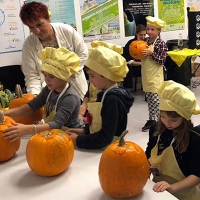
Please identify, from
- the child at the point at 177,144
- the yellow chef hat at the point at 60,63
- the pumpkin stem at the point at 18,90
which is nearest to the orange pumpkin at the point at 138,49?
the pumpkin stem at the point at 18,90

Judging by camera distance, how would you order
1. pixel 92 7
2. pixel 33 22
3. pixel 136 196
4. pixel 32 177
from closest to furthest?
pixel 136 196
pixel 32 177
pixel 33 22
pixel 92 7

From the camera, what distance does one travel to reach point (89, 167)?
1.23m

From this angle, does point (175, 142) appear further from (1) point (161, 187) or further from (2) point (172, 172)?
(1) point (161, 187)

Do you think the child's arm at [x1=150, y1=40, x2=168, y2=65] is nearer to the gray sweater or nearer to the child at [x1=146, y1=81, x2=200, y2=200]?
the gray sweater

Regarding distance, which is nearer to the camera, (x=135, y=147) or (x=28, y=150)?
(x=135, y=147)

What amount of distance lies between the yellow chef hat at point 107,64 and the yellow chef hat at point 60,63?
0.12 m

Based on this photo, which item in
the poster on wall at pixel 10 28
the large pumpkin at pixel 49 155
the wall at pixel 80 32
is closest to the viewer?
the large pumpkin at pixel 49 155

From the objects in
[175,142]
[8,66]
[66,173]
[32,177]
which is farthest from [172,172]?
[8,66]

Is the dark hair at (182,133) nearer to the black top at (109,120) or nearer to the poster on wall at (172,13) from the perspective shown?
the black top at (109,120)

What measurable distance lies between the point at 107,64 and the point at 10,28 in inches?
107

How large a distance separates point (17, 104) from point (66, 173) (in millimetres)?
716

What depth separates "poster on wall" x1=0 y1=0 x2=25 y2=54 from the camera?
145 inches

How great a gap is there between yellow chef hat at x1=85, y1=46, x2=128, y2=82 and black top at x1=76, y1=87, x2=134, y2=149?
77 millimetres

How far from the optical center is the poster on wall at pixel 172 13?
515 cm
